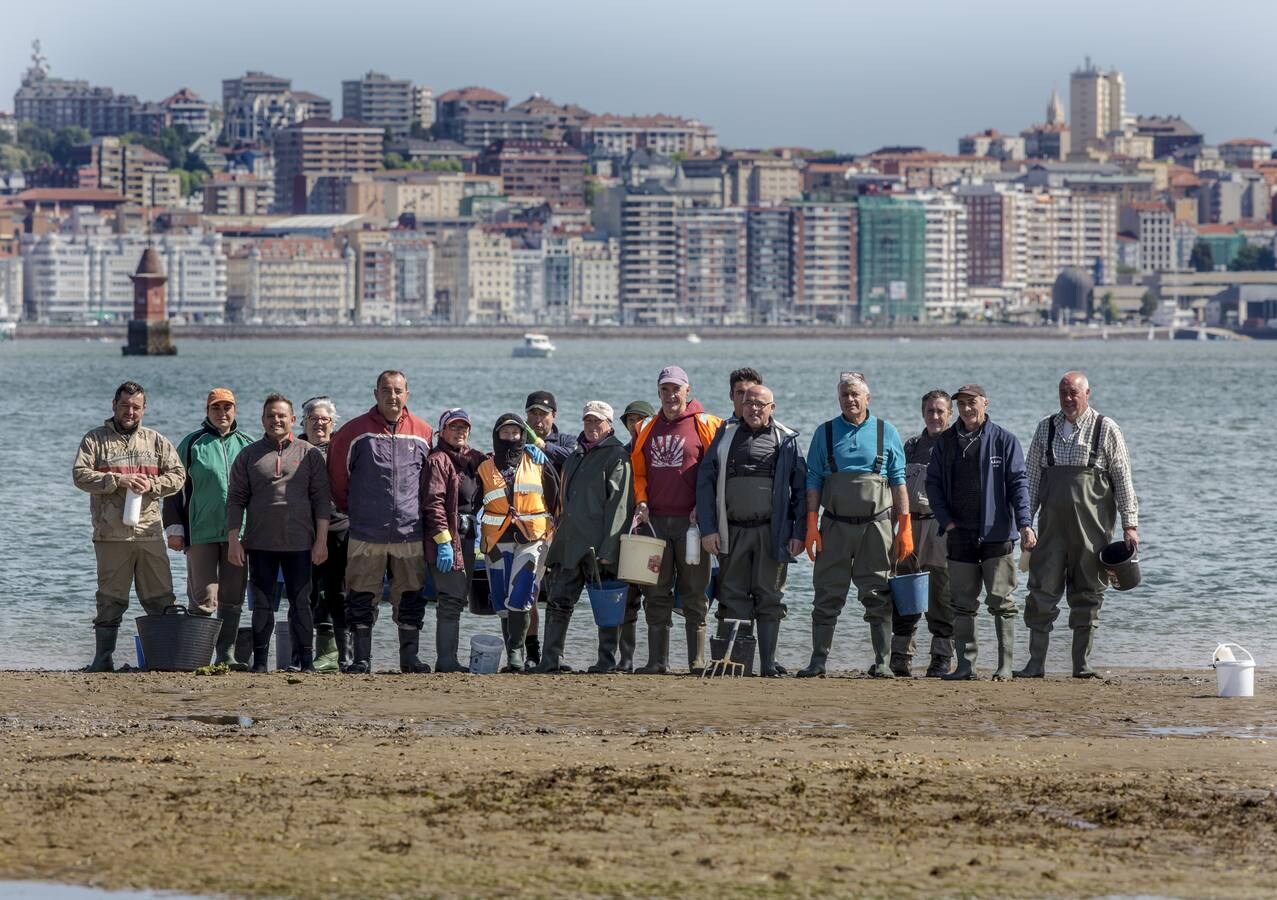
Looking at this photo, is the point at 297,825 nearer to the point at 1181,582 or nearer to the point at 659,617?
the point at 659,617

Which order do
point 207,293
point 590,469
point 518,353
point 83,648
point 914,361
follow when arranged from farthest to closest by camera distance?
point 207,293 < point 518,353 < point 914,361 < point 83,648 < point 590,469

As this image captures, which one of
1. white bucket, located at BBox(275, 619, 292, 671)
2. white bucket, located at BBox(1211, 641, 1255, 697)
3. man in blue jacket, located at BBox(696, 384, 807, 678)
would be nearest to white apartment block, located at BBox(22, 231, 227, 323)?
white bucket, located at BBox(275, 619, 292, 671)

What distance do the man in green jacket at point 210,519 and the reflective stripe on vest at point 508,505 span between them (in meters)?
1.08

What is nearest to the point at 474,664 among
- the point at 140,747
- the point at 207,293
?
the point at 140,747

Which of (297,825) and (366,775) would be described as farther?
(366,775)

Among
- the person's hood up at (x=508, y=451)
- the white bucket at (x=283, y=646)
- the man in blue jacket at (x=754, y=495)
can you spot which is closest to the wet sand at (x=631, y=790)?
the man in blue jacket at (x=754, y=495)

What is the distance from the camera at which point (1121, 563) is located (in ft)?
34.8

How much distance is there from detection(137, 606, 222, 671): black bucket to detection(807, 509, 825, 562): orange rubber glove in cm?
254

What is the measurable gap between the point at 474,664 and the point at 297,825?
3.95m

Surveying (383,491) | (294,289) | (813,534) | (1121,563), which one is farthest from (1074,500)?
(294,289)

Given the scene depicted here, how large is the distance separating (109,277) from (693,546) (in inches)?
7434

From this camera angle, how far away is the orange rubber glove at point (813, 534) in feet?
34.8

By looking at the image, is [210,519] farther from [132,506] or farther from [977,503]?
[977,503]

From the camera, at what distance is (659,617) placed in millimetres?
10969
